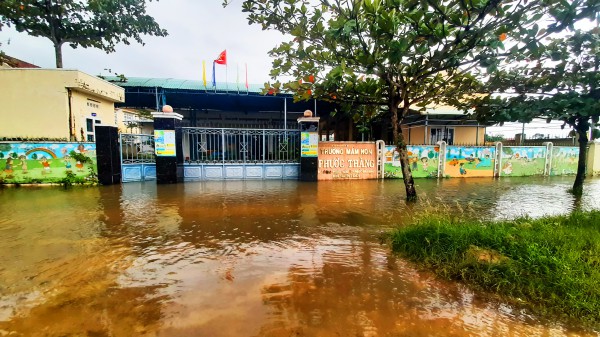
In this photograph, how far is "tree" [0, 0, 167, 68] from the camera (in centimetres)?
1295

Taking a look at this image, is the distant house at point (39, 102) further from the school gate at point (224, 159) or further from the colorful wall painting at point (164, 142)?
the colorful wall painting at point (164, 142)

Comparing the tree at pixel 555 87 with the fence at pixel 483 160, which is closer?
the tree at pixel 555 87

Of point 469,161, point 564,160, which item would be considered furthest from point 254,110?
point 564,160

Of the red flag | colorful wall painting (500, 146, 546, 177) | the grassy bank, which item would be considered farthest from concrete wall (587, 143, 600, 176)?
the red flag

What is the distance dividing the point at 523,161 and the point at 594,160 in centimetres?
461

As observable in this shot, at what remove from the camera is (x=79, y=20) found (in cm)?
1398

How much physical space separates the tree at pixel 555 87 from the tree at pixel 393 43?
2.23 ft

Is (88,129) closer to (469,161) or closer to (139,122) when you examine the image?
(139,122)

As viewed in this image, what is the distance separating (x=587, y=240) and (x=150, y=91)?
1639 cm

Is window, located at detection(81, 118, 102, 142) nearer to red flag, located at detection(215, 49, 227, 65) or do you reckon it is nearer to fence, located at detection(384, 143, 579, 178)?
red flag, located at detection(215, 49, 227, 65)

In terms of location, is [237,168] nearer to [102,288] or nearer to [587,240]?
[102,288]

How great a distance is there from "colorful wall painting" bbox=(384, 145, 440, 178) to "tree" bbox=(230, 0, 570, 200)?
5.32 meters

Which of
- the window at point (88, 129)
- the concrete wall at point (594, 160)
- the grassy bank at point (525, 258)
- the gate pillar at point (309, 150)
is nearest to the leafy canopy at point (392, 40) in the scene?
the grassy bank at point (525, 258)

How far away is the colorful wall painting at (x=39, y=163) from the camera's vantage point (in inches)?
367
